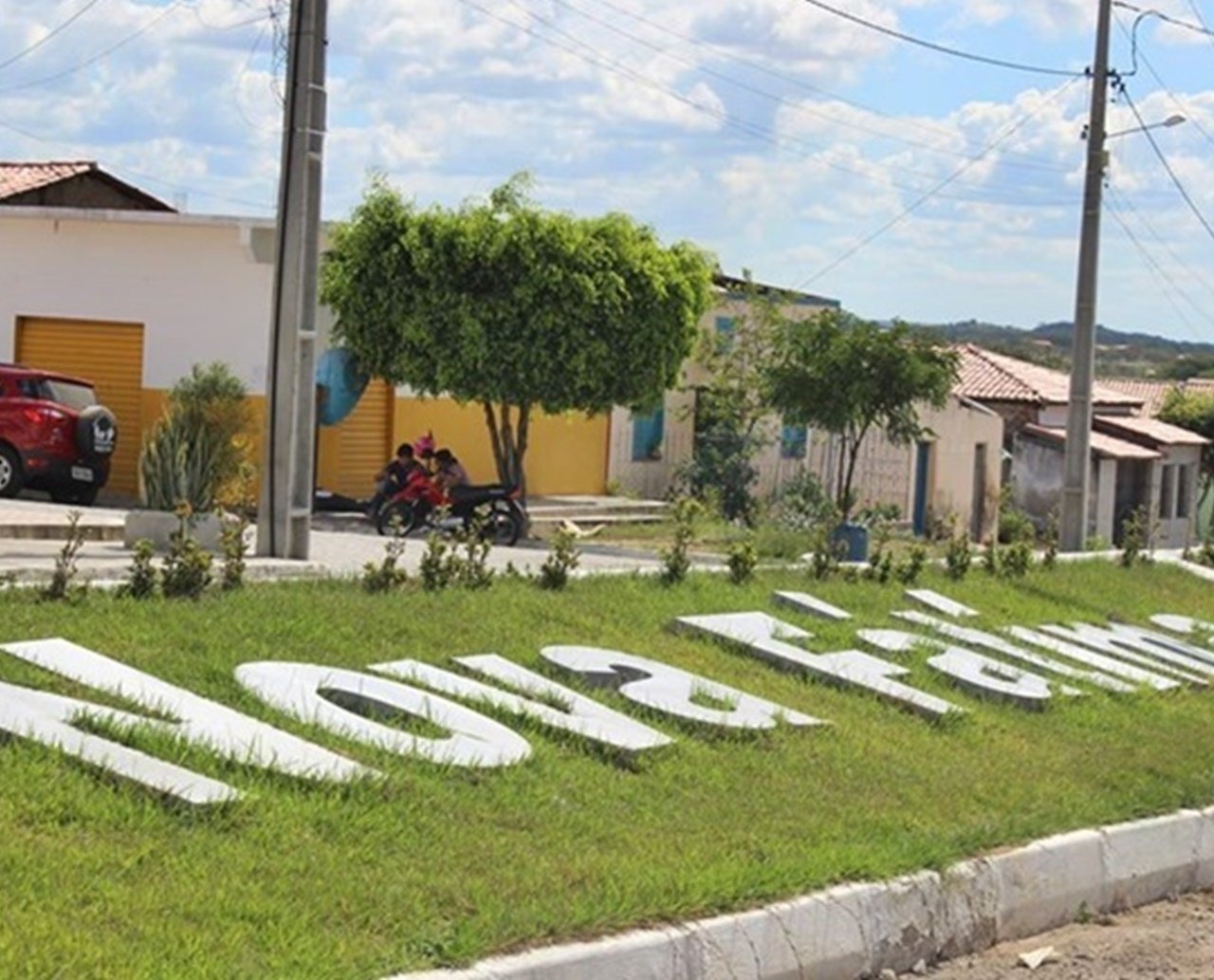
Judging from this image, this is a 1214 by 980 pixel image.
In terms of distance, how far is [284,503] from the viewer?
19.2 meters

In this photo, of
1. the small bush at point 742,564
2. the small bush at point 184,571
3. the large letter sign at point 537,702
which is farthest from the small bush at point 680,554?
the small bush at point 184,571

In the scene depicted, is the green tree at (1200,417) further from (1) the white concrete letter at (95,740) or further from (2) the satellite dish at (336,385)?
(1) the white concrete letter at (95,740)

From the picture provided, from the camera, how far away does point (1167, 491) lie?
57.0 metres

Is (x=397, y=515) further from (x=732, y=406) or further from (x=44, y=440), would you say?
(x=732, y=406)

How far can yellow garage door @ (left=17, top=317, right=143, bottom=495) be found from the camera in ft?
112

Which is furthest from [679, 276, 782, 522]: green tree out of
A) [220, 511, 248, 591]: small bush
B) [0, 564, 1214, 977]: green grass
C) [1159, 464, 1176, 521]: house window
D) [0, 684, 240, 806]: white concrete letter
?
[0, 684, 240, 806]: white concrete letter

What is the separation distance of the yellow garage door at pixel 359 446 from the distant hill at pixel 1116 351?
34473 millimetres

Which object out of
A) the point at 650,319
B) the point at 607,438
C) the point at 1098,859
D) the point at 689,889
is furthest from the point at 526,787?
the point at 607,438

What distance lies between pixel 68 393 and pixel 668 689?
20050 mm

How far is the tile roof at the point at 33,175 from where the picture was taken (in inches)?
1676

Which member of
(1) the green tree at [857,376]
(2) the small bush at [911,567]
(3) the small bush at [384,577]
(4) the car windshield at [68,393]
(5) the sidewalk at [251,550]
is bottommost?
(5) the sidewalk at [251,550]

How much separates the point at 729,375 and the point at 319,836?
105 ft

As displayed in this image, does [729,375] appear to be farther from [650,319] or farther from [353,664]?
[353,664]

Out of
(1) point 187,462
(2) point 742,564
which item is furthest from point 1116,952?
(1) point 187,462
